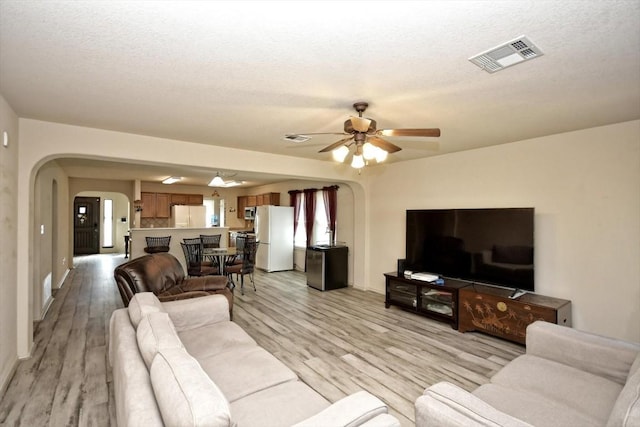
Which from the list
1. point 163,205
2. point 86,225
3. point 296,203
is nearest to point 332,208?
point 296,203

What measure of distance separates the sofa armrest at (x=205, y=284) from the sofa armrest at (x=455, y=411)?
3191 mm

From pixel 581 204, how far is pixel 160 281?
488 centimetres

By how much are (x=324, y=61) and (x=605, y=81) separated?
203cm

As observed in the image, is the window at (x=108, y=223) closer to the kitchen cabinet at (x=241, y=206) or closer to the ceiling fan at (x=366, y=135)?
the kitchen cabinet at (x=241, y=206)

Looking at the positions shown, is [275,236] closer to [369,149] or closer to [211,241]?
[211,241]

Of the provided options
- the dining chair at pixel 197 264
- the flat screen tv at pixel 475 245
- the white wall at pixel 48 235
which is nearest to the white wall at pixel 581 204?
the flat screen tv at pixel 475 245

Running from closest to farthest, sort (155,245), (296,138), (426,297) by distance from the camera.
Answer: (296,138) < (426,297) < (155,245)

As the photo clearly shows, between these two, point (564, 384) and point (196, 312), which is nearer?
point (564, 384)

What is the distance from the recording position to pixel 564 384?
76.9 inches

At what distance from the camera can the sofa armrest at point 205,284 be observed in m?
4.06

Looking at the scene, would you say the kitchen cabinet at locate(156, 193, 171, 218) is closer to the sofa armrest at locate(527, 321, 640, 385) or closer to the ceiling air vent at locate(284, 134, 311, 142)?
the ceiling air vent at locate(284, 134, 311, 142)

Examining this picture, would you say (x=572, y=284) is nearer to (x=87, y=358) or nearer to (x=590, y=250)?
(x=590, y=250)

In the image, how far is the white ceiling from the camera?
151 cm

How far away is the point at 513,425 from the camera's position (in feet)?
3.96
